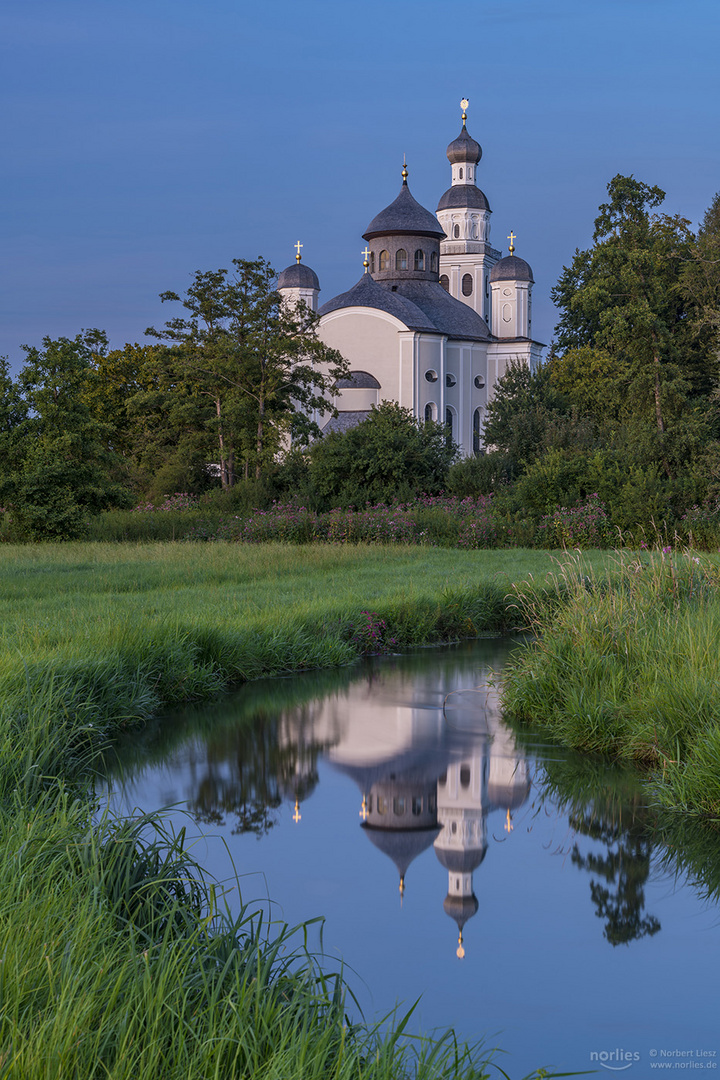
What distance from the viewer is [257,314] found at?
33781 millimetres

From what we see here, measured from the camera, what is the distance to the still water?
13.9 ft

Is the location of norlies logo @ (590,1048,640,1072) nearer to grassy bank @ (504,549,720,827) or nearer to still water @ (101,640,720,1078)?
still water @ (101,640,720,1078)

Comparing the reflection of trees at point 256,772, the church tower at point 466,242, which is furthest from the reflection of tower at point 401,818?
the church tower at point 466,242

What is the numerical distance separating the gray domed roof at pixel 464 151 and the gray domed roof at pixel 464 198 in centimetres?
184

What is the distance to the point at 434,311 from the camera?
198 feet

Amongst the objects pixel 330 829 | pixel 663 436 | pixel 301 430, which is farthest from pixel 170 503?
pixel 330 829

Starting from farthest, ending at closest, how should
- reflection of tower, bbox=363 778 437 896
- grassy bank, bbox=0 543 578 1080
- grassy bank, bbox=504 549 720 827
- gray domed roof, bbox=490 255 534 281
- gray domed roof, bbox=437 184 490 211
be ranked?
1. gray domed roof, bbox=437 184 490 211
2. gray domed roof, bbox=490 255 534 281
3. grassy bank, bbox=504 549 720 827
4. reflection of tower, bbox=363 778 437 896
5. grassy bank, bbox=0 543 578 1080

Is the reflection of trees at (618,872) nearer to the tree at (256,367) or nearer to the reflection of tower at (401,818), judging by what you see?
the reflection of tower at (401,818)

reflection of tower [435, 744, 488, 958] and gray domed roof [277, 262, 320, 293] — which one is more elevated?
gray domed roof [277, 262, 320, 293]

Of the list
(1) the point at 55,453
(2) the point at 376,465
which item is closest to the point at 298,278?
(2) the point at 376,465

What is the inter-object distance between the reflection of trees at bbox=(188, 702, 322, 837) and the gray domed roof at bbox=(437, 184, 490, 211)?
63010mm

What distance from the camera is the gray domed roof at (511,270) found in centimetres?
6381

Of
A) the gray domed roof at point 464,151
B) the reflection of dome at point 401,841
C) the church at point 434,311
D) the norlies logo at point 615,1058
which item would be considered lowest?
the norlies logo at point 615,1058

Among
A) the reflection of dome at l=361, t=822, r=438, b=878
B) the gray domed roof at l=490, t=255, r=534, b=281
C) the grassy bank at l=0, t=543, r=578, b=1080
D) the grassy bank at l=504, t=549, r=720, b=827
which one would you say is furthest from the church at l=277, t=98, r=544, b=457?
the reflection of dome at l=361, t=822, r=438, b=878
